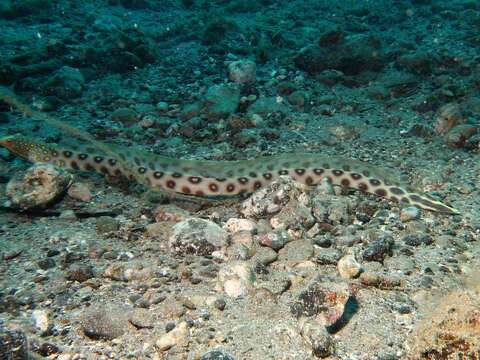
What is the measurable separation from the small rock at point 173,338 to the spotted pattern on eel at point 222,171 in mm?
3016

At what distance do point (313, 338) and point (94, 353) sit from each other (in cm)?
183

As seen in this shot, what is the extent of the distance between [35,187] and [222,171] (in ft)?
8.75

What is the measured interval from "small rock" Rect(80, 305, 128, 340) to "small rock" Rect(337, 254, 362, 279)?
227 cm

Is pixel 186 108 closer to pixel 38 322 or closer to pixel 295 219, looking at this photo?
pixel 295 219

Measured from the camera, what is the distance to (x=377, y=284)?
13.5 feet

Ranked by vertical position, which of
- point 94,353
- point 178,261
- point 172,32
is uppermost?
point 94,353

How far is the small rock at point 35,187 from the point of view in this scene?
540 centimetres

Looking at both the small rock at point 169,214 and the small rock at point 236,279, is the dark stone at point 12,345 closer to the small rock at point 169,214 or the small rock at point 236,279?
the small rock at point 236,279

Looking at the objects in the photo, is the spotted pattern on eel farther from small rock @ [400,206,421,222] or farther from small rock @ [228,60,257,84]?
small rock @ [228,60,257,84]

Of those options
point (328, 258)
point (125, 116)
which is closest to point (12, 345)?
point (328, 258)

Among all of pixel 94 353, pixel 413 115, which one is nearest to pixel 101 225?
pixel 94 353

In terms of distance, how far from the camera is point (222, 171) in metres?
6.30

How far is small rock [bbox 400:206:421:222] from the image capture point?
5340mm

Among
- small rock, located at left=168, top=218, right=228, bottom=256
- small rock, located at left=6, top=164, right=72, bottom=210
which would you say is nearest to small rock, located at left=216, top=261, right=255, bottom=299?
small rock, located at left=168, top=218, right=228, bottom=256
